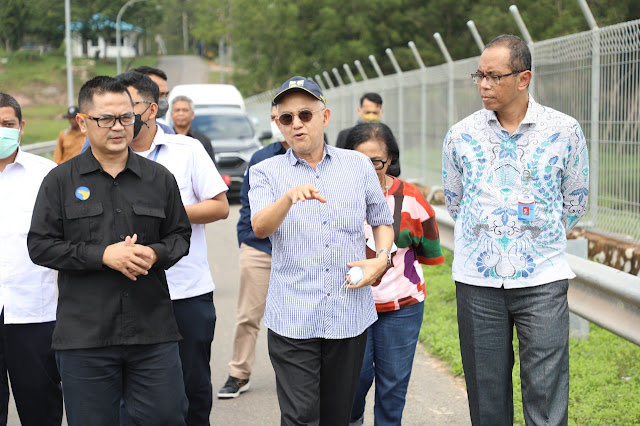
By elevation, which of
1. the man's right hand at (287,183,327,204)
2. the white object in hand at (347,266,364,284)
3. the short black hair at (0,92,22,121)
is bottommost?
the white object in hand at (347,266,364,284)

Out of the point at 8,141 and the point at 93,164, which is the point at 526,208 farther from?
the point at 8,141

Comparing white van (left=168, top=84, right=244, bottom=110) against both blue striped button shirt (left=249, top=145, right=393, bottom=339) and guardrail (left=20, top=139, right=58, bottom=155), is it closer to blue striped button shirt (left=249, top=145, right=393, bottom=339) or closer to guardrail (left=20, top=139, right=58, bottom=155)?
guardrail (left=20, top=139, right=58, bottom=155)

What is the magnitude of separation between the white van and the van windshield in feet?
4.57

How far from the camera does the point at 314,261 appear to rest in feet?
13.0

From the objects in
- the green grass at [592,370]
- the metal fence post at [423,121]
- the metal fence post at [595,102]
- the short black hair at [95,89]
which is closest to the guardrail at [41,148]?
the metal fence post at [423,121]

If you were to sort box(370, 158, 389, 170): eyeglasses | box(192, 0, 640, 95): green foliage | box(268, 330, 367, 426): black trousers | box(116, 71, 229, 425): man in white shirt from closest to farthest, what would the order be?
box(268, 330, 367, 426): black trousers
box(116, 71, 229, 425): man in white shirt
box(370, 158, 389, 170): eyeglasses
box(192, 0, 640, 95): green foliage

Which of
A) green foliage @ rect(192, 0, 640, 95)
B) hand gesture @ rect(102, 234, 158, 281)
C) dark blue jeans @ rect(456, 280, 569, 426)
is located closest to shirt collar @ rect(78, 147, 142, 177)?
hand gesture @ rect(102, 234, 158, 281)

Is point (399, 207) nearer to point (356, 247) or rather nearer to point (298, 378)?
point (356, 247)

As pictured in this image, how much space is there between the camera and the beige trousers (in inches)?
261

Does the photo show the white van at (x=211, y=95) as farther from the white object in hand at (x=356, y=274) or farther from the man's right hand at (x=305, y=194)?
the man's right hand at (x=305, y=194)

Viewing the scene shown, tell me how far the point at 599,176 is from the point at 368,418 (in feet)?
13.0

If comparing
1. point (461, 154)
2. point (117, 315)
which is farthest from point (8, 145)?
point (461, 154)

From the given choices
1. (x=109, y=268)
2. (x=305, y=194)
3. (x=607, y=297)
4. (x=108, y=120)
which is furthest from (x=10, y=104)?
(x=607, y=297)

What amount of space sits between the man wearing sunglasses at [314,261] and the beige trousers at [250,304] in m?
2.49
